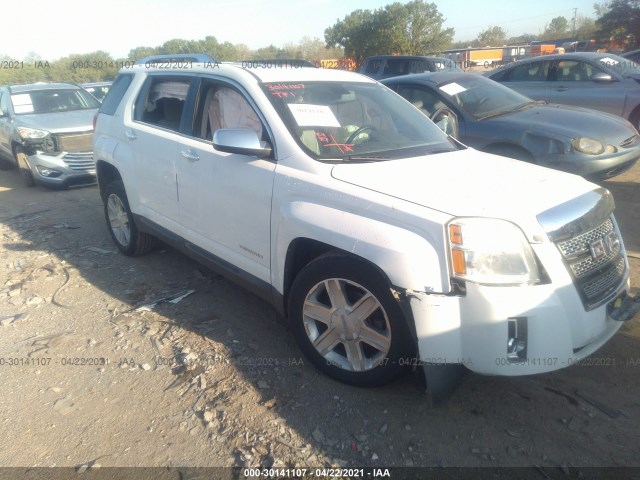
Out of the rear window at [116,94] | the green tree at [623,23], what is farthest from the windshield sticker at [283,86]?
the green tree at [623,23]

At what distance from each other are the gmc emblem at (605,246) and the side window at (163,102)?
3.09 metres

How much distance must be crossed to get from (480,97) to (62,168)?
639cm

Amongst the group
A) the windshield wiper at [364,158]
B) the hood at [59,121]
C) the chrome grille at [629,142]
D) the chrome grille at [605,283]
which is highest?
the windshield wiper at [364,158]

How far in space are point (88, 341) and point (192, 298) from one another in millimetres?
892

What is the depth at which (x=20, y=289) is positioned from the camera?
15.9ft

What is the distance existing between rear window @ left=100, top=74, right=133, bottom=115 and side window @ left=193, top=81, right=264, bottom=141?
4.64 ft

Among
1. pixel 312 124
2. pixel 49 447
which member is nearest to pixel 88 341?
pixel 49 447

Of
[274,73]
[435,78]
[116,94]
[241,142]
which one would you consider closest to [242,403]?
[241,142]

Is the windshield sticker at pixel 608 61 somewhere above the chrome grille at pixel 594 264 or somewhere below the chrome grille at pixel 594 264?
above

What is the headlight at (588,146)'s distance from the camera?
18.7 ft

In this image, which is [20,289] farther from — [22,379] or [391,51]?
[391,51]

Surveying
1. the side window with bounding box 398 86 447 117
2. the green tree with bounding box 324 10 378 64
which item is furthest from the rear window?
the green tree with bounding box 324 10 378 64

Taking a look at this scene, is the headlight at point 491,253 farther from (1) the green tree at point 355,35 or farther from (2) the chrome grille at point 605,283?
(1) the green tree at point 355,35

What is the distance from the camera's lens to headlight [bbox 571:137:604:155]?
571 cm
